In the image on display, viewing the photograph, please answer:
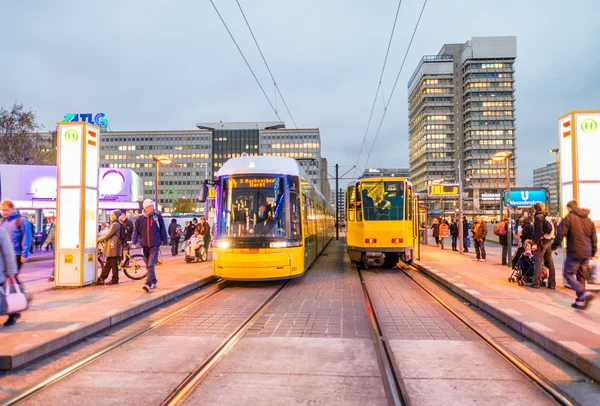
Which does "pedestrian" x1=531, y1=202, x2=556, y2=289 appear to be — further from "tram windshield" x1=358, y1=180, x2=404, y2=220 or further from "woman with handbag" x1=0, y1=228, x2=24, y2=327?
"woman with handbag" x1=0, y1=228, x2=24, y2=327

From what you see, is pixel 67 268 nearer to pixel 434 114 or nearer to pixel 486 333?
pixel 486 333

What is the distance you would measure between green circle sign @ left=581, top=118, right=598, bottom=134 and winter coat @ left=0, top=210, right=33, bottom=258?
11012 mm

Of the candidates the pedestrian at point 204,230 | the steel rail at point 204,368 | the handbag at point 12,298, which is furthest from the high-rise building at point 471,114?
the handbag at point 12,298

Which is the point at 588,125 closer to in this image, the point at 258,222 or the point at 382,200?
the point at 382,200

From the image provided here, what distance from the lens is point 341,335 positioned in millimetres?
6195

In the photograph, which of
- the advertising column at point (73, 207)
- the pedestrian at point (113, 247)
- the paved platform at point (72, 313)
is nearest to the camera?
the paved platform at point (72, 313)

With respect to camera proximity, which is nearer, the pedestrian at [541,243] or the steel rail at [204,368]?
the steel rail at [204,368]

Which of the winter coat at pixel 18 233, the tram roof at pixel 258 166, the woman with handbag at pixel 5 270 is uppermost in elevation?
the tram roof at pixel 258 166

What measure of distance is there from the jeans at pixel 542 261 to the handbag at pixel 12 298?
954cm

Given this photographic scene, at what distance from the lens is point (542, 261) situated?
9914 mm

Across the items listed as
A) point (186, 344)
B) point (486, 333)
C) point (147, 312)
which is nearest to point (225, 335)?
point (186, 344)

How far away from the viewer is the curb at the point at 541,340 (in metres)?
4.60

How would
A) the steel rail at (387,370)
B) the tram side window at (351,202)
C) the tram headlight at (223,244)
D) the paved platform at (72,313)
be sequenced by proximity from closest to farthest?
the steel rail at (387,370), the paved platform at (72,313), the tram headlight at (223,244), the tram side window at (351,202)

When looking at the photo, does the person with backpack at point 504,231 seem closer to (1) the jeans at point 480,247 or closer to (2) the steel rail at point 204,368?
(1) the jeans at point 480,247
